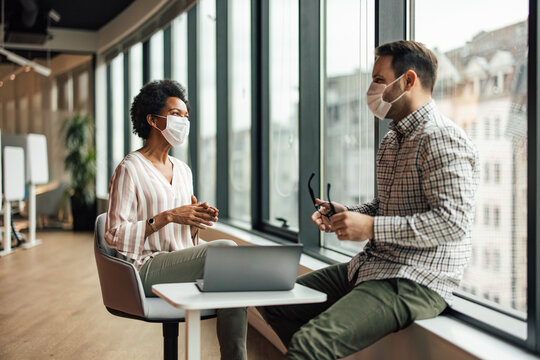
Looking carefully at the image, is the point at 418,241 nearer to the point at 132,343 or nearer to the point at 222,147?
the point at 132,343

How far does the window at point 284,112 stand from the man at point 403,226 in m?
1.95

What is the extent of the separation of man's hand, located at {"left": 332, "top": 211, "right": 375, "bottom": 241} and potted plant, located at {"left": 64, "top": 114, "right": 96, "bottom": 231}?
811 centimetres

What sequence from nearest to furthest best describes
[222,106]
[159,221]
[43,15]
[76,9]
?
[159,221] < [222,106] < [43,15] < [76,9]

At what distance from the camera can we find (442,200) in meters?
1.61

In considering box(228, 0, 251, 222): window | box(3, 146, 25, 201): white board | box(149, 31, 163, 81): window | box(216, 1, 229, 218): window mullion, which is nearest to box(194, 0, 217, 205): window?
box(216, 1, 229, 218): window mullion

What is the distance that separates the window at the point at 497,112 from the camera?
1.82 m

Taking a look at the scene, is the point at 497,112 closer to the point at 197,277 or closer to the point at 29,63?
the point at 197,277

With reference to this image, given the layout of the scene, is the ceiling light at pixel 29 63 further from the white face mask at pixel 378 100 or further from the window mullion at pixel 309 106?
the white face mask at pixel 378 100

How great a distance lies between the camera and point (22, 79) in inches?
370

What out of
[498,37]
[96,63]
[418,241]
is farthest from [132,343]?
[96,63]

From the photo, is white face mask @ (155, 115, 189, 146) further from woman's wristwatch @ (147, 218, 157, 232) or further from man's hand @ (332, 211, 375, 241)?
man's hand @ (332, 211, 375, 241)

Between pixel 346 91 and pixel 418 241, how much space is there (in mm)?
1593

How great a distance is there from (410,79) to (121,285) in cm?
125

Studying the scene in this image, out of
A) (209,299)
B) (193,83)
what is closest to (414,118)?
(209,299)
